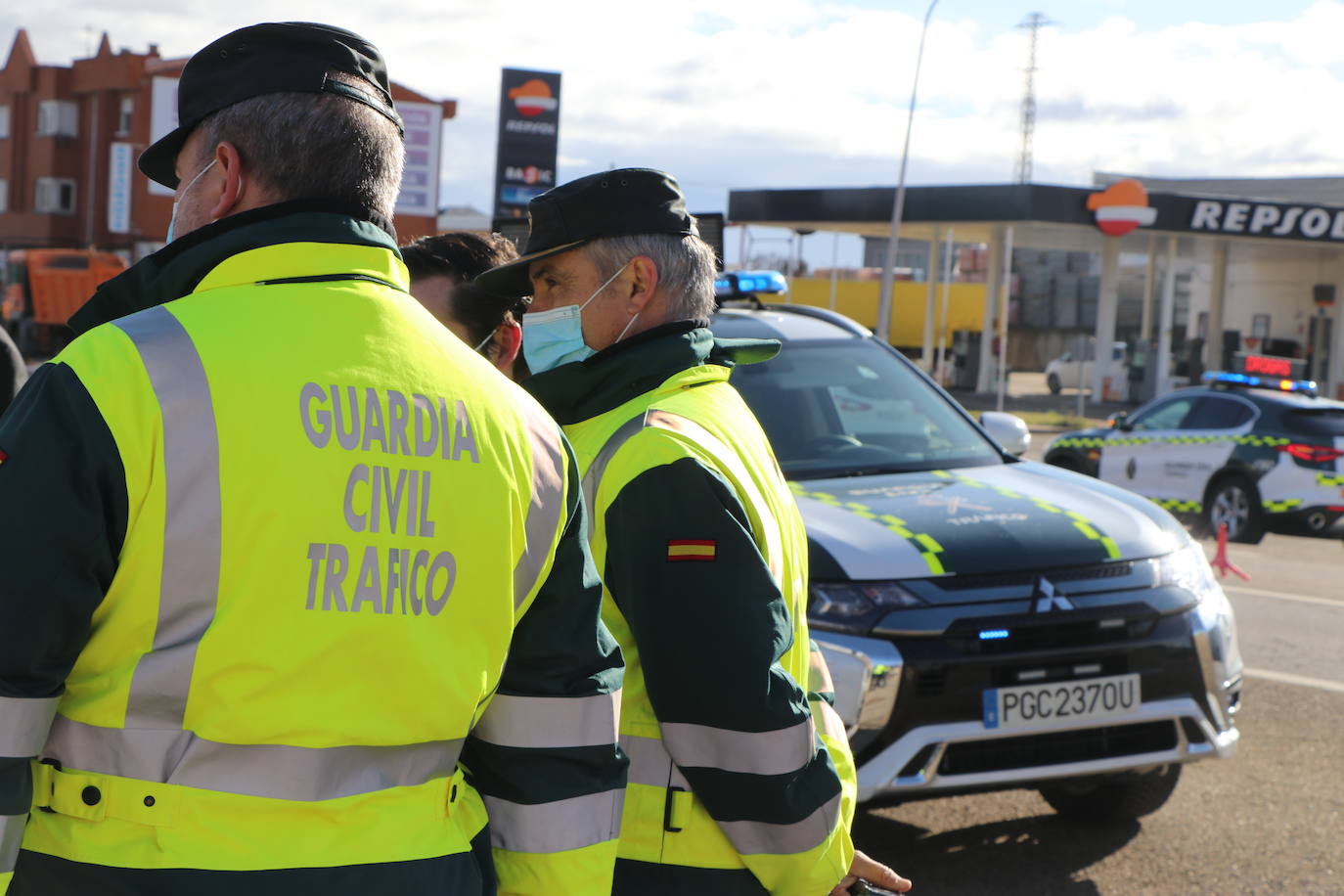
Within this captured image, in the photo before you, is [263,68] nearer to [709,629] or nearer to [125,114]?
[709,629]

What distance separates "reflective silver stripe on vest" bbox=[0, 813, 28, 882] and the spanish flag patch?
3.07 feet

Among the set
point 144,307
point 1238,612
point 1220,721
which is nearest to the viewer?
point 144,307

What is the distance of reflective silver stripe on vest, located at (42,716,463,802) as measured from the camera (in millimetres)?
1518

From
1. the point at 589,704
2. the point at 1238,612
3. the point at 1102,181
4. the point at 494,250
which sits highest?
the point at 1102,181

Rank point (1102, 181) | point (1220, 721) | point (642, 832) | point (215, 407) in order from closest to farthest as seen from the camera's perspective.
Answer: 1. point (215, 407)
2. point (642, 832)
3. point (1220, 721)
4. point (1102, 181)

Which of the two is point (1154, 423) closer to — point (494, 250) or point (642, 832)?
point (494, 250)

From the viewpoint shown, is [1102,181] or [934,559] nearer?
[934,559]

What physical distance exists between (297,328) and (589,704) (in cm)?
60

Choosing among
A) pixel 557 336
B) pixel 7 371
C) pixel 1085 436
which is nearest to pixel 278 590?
pixel 557 336

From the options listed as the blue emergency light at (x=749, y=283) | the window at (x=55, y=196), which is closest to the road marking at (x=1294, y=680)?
the blue emergency light at (x=749, y=283)

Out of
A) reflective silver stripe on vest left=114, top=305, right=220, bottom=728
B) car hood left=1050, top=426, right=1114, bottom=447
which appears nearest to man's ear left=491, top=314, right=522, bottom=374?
reflective silver stripe on vest left=114, top=305, right=220, bottom=728

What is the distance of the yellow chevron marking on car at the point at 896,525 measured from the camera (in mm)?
4508

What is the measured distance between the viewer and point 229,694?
4.98 ft

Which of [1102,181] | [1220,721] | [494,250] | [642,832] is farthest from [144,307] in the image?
[1102,181]
